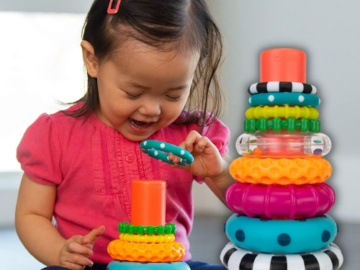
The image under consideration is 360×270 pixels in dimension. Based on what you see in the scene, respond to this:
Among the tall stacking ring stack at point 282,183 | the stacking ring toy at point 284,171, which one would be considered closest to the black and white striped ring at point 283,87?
the tall stacking ring stack at point 282,183

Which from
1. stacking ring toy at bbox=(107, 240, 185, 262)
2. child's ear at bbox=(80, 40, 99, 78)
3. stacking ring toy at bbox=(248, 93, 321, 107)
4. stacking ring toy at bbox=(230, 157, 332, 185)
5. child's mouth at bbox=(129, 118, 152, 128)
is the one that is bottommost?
stacking ring toy at bbox=(107, 240, 185, 262)

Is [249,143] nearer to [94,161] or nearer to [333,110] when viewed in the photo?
[94,161]

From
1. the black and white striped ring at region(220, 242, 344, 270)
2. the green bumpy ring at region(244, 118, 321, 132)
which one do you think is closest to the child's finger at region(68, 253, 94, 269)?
the black and white striped ring at region(220, 242, 344, 270)

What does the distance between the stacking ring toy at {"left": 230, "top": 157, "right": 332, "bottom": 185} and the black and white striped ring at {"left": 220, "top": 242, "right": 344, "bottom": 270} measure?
103 mm

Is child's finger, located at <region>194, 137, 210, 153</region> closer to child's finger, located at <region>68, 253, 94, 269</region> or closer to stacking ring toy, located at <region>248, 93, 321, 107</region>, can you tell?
stacking ring toy, located at <region>248, 93, 321, 107</region>

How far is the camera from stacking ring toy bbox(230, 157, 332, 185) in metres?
0.67

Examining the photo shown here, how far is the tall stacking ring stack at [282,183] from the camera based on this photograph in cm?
66

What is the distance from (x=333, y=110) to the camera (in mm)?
2127

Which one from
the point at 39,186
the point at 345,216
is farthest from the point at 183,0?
the point at 345,216

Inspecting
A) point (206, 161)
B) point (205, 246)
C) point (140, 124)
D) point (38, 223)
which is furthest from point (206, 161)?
point (205, 246)

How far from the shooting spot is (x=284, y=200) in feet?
2.16

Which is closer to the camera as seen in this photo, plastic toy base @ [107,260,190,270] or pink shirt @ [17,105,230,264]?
plastic toy base @ [107,260,190,270]

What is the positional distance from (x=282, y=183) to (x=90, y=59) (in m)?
0.47

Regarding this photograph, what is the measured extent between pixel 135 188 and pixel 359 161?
176 centimetres
